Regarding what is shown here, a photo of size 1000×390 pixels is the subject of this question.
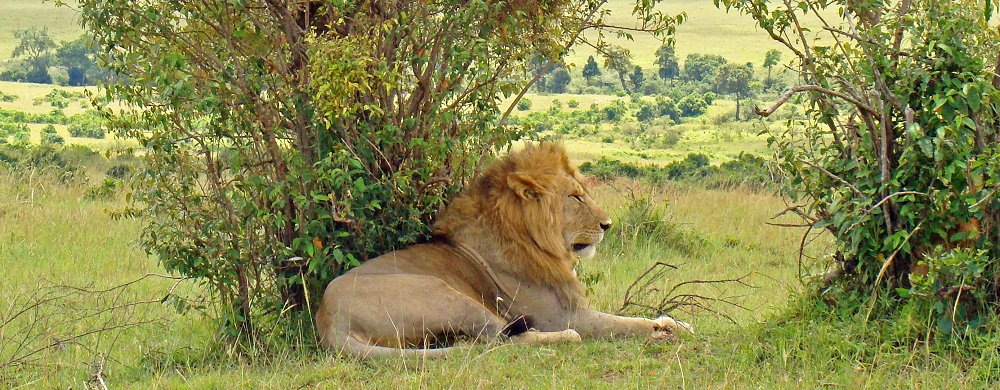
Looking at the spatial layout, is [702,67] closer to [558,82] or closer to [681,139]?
[558,82]

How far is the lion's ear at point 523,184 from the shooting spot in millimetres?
5332

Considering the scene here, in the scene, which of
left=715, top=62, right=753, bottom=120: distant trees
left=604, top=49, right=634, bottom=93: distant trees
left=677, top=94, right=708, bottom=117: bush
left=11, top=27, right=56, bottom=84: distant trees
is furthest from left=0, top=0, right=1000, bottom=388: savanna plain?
left=11, top=27, right=56, bottom=84: distant trees

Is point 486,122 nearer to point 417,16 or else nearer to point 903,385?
point 417,16

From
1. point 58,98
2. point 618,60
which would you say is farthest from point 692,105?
point 618,60

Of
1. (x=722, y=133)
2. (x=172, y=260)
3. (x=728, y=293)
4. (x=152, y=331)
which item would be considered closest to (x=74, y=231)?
(x=152, y=331)

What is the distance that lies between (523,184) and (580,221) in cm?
40

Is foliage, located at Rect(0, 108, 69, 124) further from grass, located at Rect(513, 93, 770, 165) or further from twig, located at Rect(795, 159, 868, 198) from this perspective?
twig, located at Rect(795, 159, 868, 198)

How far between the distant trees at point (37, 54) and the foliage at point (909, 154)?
61.5 metres

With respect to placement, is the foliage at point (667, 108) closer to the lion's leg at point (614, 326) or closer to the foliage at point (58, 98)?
the foliage at point (58, 98)

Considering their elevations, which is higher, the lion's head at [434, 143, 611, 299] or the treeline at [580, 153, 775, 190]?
the lion's head at [434, 143, 611, 299]

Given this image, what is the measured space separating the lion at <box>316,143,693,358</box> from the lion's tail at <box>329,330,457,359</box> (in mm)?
52

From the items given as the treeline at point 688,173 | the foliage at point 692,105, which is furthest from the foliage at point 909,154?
the foliage at point 692,105

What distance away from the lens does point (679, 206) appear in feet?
38.7

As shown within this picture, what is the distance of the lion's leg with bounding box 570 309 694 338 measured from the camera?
5.29 metres
